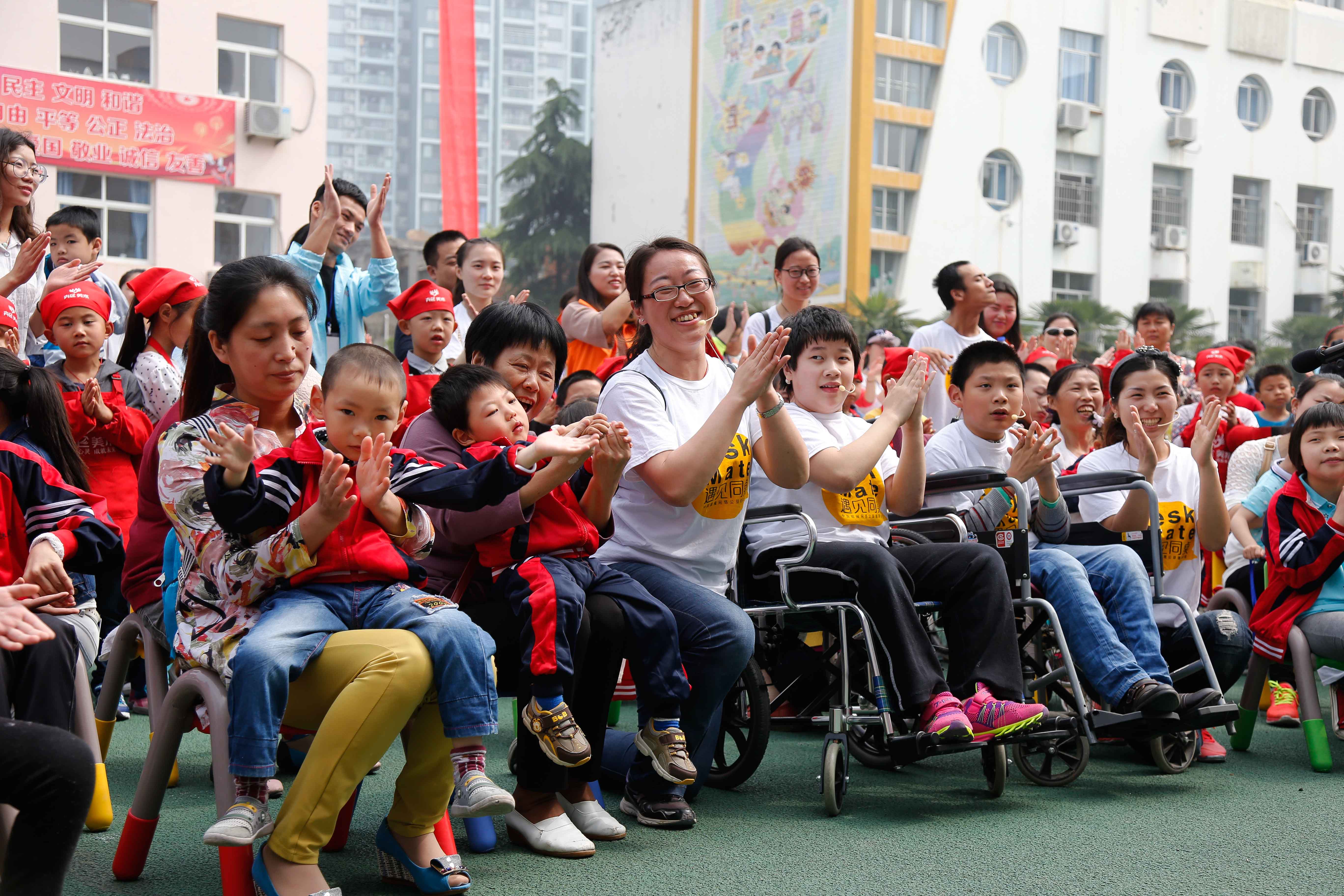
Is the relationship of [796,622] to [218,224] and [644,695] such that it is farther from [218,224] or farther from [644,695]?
[218,224]

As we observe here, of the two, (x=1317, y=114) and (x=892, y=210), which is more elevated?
(x=1317, y=114)

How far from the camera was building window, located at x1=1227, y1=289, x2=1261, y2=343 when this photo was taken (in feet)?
91.9

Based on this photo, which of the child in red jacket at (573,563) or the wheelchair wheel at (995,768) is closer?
the child in red jacket at (573,563)

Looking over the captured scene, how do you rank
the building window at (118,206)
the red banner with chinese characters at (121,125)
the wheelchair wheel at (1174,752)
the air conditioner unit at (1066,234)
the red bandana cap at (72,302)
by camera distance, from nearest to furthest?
1. the wheelchair wheel at (1174,752)
2. the red bandana cap at (72,302)
3. the red banner with chinese characters at (121,125)
4. the building window at (118,206)
5. the air conditioner unit at (1066,234)

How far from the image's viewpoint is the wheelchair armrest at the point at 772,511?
358 centimetres

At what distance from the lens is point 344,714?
95.4 inches

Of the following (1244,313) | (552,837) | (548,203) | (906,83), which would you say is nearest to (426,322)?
(552,837)

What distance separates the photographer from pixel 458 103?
45.8 feet

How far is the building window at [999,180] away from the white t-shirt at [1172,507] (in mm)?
23138

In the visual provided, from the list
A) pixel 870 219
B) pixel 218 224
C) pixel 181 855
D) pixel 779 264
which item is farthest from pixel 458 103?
pixel 870 219

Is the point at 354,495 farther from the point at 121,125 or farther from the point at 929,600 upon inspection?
the point at 121,125

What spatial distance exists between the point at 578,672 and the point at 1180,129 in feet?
88.5

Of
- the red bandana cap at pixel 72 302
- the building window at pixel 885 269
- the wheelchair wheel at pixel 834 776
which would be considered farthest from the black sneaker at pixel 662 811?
the building window at pixel 885 269

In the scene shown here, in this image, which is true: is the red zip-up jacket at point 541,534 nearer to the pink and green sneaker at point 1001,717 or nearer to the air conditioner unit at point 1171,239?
the pink and green sneaker at point 1001,717
